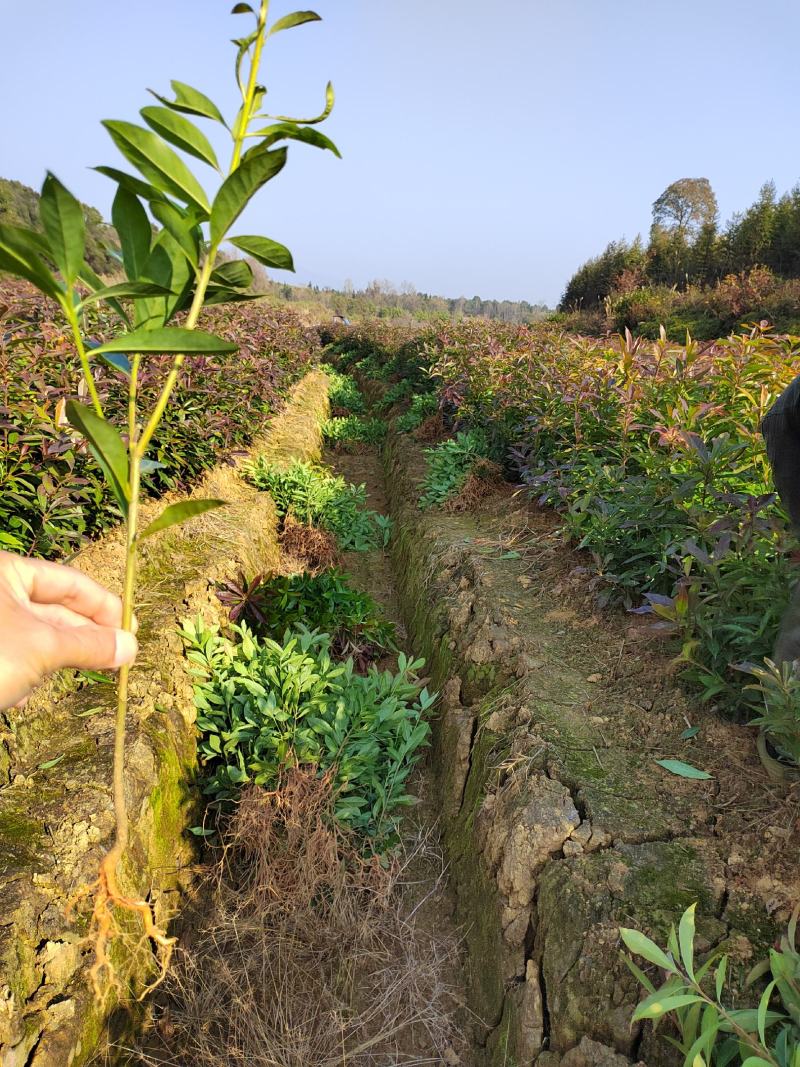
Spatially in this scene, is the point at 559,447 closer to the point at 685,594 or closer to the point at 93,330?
the point at 685,594

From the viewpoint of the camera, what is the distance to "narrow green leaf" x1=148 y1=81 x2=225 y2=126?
2.75 ft

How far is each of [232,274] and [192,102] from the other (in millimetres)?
233

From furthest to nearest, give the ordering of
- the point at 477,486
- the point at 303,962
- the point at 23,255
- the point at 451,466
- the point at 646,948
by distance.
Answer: the point at 451,466 → the point at 477,486 → the point at 303,962 → the point at 646,948 → the point at 23,255

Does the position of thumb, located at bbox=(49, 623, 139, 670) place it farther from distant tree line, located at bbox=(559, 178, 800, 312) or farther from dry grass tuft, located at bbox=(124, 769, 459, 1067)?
distant tree line, located at bbox=(559, 178, 800, 312)

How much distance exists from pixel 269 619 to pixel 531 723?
68.5 inches

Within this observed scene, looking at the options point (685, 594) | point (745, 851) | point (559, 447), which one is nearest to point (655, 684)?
point (685, 594)

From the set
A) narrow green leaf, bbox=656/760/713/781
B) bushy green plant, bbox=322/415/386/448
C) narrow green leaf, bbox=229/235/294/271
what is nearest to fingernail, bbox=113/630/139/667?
narrow green leaf, bbox=229/235/294/271

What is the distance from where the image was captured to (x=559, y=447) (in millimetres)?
3924

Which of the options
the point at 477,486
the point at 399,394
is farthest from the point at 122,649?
the point at 399,394

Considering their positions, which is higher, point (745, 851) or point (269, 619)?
point (745, 851)

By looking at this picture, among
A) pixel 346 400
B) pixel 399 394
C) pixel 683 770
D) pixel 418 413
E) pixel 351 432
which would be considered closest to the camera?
pixel 683 770

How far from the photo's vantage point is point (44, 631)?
83cm

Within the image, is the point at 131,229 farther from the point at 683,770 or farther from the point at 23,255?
the point at 683,770

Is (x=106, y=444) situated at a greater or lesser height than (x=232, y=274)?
lesser
